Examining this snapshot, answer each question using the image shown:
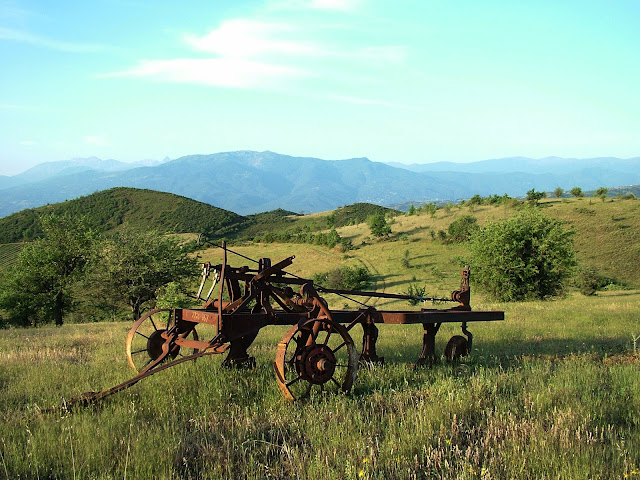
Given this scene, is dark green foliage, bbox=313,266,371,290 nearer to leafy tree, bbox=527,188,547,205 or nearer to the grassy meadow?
leafy tree, bbox=527,188,547,205

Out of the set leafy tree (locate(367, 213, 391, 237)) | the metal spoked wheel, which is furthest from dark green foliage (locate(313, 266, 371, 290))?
→ the metal spoked wheel

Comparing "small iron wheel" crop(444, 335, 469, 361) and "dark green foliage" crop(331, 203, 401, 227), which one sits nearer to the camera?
"small iron wheel" crop(444, 335, 469, 361)

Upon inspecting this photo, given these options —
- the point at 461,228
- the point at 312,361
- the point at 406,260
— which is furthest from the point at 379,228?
the point at 312,361

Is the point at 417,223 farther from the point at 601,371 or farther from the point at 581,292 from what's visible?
the point at 601,371

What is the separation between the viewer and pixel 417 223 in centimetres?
7081

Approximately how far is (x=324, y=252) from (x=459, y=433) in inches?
2328

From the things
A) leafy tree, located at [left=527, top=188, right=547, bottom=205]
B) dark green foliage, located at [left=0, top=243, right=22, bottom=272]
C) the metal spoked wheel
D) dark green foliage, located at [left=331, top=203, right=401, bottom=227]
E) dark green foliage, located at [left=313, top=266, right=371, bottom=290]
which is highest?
dark green foliage, located at [left=331, top=203, right=401, bottom=227]

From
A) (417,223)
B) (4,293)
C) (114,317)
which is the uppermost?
(417,223)

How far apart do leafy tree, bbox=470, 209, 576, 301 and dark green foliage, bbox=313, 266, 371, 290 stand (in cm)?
1959

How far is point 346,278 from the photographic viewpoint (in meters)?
49.3

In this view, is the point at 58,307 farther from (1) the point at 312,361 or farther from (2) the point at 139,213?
(2) the point at 139,213

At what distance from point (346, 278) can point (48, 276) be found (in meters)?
27.4

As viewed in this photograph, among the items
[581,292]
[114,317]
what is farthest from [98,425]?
[581,292]

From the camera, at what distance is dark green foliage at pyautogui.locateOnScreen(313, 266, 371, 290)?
160ft
